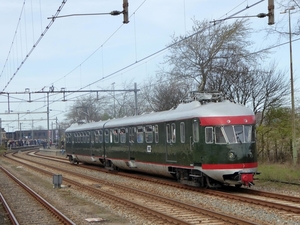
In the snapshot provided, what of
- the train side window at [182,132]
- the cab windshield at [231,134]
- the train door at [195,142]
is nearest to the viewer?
the cab windshield at [231,134]

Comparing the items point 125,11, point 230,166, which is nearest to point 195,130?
point 230,166

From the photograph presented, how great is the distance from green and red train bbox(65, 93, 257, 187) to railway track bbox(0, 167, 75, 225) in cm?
538

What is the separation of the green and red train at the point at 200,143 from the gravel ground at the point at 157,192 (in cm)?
91

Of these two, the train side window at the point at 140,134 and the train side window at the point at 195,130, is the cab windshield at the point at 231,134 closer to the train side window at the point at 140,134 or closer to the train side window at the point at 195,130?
the train side window at the point at 195,130

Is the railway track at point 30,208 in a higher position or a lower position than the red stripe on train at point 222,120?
lower

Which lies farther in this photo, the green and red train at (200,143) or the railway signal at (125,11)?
the green and red train at (200,143)

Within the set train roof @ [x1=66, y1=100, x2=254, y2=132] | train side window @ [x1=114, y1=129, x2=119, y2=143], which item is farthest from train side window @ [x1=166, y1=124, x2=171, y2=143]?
train side window @ [x1=114, y1=129, x2=119, y2=143]

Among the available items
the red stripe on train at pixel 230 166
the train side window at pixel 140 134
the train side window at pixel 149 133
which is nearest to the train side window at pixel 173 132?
the train side window at pixel 149 133

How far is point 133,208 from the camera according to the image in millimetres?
15227

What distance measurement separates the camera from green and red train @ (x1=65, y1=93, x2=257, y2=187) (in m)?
17.7

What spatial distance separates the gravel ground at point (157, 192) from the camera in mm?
12977

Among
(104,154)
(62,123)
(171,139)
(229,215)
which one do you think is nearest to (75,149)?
(104,154)

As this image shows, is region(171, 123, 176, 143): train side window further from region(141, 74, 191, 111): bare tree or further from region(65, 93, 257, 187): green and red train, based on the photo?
region(141, 74, 191, 111): bare tree

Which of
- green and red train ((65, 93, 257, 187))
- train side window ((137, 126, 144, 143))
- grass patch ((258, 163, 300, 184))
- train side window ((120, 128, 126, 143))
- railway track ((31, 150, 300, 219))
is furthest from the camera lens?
train side window ((120, 128, 126, 143))
